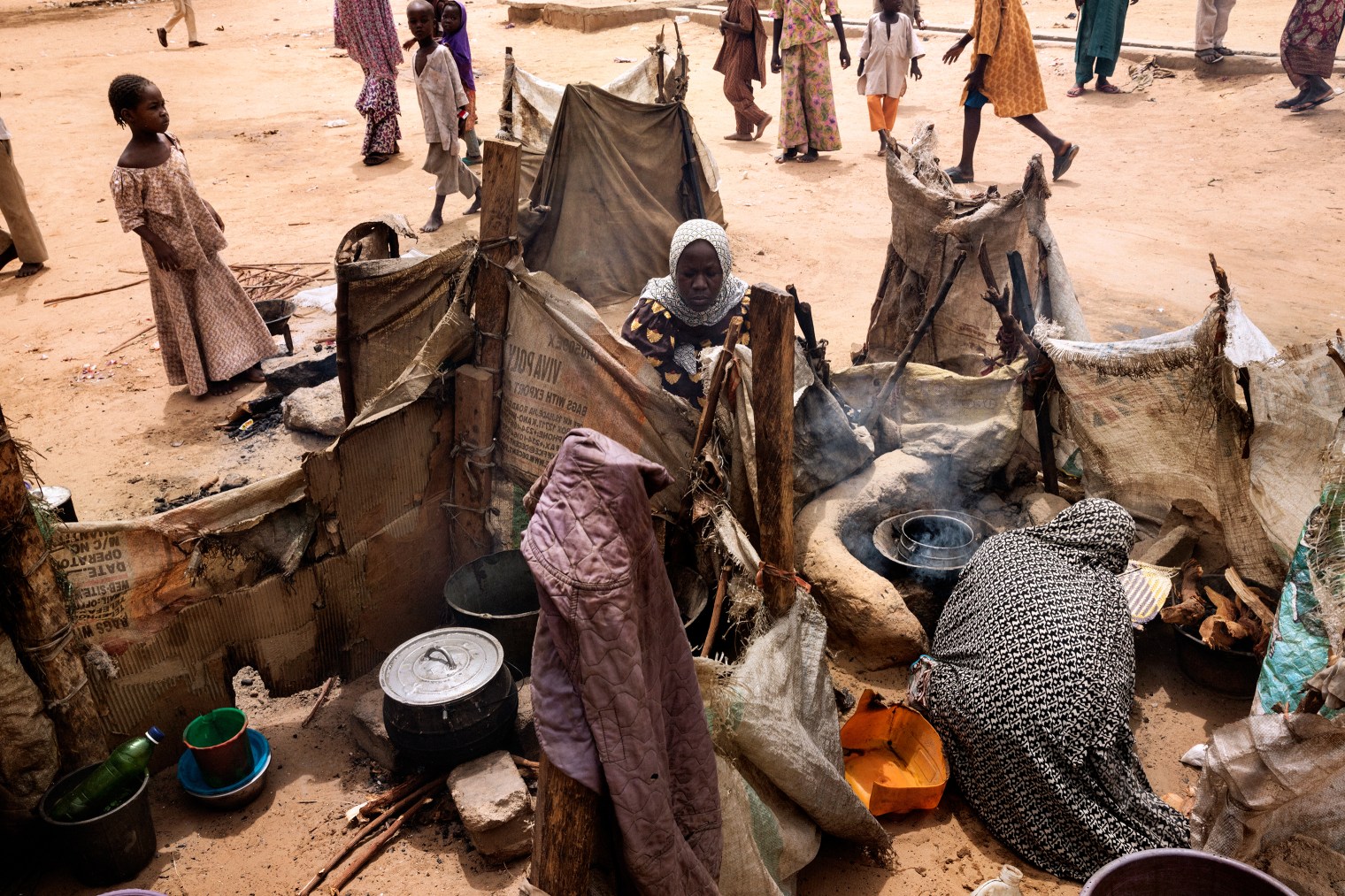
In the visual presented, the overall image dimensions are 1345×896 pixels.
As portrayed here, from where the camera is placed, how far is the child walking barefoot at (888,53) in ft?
32.3

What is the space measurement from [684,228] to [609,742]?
2.97 metres

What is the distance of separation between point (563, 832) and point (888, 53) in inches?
375

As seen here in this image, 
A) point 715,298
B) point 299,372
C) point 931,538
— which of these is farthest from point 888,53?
point 931,538

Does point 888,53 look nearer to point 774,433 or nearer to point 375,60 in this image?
point 375,60

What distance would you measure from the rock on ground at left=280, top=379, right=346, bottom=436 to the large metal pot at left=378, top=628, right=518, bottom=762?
2.51 m

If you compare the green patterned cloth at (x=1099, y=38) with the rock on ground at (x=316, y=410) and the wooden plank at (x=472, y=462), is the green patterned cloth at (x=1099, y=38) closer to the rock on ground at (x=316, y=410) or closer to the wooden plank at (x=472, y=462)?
the rock on ground at (x=316, y=410)

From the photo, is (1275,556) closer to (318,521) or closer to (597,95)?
(318,521)

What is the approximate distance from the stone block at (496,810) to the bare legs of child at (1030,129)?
8.12 m

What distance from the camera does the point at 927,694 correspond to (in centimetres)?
359

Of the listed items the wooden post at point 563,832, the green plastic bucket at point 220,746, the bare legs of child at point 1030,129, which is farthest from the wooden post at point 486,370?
the bare legs of child at point 1030,129

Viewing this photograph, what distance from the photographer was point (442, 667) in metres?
3.45

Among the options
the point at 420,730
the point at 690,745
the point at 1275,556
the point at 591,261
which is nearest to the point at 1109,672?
the point at 1275,556

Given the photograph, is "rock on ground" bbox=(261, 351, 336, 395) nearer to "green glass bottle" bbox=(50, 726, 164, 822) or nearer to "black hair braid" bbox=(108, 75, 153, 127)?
"black hair braid" bbox=(108, 75, 153, 127)

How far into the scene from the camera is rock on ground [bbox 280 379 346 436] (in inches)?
225
